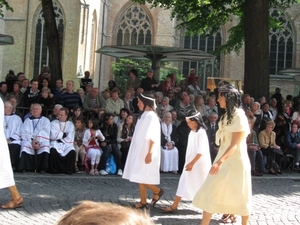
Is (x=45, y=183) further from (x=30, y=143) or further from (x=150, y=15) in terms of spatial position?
(x=150, y=15)

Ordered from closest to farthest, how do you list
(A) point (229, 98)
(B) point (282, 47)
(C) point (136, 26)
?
1. (A) point (229, 98)
2. (B) point (282, 47)
3. (C) point (136, 26)

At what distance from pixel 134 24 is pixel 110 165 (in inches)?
1140

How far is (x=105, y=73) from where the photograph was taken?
4091cm

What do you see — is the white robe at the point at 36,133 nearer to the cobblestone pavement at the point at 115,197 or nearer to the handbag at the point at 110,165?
the cobblestone pavement at the point at 115,197

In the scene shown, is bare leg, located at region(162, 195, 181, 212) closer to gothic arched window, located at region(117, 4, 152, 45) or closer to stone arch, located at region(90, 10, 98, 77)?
stone arch, located at region(90, 10, 98, 77)

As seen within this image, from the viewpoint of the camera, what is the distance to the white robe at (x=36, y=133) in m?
12.3

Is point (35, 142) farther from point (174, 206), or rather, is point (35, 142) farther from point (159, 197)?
point (174, 206)

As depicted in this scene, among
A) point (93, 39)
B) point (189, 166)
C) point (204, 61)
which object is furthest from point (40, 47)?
point (189, 166)

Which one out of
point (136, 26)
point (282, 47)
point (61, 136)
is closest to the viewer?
point (61, 136)

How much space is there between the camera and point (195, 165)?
328 inches

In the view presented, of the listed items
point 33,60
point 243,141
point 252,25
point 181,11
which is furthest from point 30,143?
point 33,60

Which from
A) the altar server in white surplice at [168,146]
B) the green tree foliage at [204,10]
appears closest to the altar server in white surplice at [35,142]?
the altar server in white surplice at [168,146]

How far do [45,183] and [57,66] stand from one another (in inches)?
335

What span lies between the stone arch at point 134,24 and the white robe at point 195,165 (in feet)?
107
